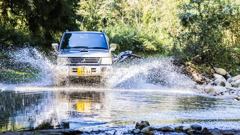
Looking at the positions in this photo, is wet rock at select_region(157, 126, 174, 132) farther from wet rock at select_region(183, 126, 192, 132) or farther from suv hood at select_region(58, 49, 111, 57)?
suv hood at select_region(58, 49, 111, 57)

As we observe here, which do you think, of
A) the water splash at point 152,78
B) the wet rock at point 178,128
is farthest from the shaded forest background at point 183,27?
the wet rock at point 178,128

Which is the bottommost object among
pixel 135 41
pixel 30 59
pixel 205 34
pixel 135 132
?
pixel 135 132

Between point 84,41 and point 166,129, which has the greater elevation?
point 84,41

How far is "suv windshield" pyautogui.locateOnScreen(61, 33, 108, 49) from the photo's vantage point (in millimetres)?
9266

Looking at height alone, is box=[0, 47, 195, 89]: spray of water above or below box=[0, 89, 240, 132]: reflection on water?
above

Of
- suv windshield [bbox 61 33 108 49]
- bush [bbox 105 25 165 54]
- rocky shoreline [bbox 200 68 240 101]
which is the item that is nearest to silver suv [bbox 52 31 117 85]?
suv windshield [bbox 61 33 108 49]

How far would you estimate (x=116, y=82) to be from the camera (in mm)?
9812

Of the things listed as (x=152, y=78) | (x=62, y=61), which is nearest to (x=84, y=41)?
(x=62, y=61)

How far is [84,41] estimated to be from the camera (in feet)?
31.1

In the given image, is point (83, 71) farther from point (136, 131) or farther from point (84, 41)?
point (136, 131)

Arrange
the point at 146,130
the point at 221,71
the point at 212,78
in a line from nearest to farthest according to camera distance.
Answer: the point at 146,130, the point at 212,78, the point at 221,71

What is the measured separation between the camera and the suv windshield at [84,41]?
927 cm

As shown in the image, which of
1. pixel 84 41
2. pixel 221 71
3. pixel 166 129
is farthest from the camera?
pixel 221 71

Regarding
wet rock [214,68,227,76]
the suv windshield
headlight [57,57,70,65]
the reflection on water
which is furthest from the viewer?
wet rock [214,68,227,76]
